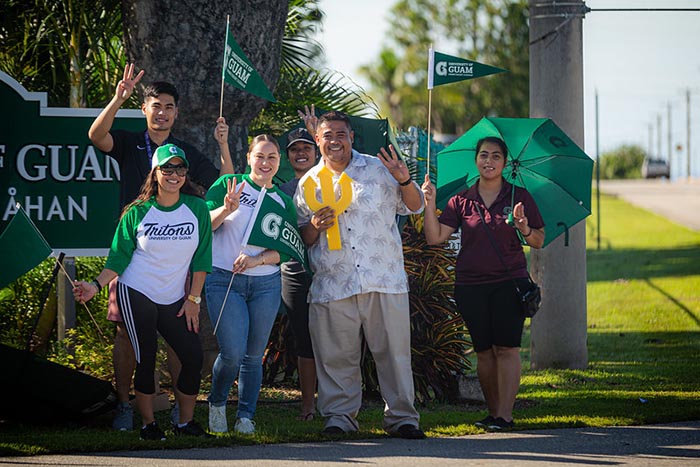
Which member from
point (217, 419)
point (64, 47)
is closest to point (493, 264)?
point (217, 419)

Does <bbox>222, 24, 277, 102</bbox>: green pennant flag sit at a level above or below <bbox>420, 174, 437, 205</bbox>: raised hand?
above

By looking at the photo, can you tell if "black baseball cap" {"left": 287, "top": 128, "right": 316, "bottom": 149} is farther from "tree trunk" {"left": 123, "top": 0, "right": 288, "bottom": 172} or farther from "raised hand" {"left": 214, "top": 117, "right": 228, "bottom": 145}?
"tree trunk" {"left": 123, "top": 0, "right": 288, "bottom": 172}

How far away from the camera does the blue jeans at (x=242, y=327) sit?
6926 millimetres

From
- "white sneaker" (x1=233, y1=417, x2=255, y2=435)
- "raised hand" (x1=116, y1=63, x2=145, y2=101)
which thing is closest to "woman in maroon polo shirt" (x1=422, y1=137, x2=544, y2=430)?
"white sneaker" (x1=233, y1=417, x2=255, y2=435)

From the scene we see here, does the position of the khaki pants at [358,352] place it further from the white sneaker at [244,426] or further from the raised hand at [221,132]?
the raised hand at [221,132]

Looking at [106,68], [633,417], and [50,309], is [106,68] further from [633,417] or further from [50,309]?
[633,417]

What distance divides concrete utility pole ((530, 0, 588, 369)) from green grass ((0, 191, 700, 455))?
291 millimetres

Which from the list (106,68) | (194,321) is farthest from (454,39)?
(194,321)

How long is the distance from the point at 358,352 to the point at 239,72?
216 centimetres

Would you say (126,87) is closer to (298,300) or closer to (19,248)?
(19,248)

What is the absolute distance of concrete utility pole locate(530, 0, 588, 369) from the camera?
10.0m

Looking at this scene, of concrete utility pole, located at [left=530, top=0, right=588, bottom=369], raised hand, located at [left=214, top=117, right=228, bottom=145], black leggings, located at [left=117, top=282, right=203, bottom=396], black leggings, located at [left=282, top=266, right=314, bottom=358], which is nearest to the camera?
black leggings, located at [left=117, top=282, right=203, bottom=396]

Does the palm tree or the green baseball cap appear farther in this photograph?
the palm tree

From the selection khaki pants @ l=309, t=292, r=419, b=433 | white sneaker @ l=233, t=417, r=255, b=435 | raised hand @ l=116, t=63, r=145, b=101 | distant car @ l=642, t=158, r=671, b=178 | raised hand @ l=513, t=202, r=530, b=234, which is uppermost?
distant car @ l=642, t=158, r=671, b=178
